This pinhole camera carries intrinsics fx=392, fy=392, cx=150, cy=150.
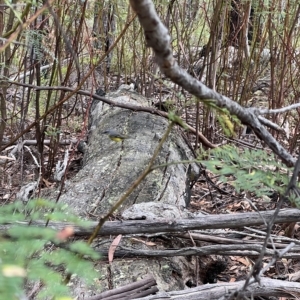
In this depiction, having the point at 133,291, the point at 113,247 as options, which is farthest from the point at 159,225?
the point at 133,291

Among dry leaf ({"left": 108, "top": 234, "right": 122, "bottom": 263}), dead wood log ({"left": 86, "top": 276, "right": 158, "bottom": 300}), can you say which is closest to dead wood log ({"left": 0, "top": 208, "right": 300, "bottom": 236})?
dry leaf ({"left": 108, "top": 234, "right": 122, "bottom": 263})

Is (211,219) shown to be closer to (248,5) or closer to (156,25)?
(156,25)

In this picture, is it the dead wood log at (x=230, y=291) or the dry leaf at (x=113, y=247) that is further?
the dry leaf at (x=113, y=247)

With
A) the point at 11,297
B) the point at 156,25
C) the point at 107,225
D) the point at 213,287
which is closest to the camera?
the point at 11,297

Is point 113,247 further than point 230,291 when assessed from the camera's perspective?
Yes

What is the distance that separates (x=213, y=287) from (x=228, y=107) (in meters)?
0.99

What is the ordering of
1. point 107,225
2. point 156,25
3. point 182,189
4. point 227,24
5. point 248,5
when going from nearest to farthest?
point 156,25 → point 107,225 → point 182,189 → point 248,5 → point 227,24

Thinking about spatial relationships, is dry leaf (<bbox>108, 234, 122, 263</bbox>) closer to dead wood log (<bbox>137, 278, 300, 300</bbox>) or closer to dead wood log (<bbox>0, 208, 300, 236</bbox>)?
dead wood log (<bbox>0, 208, 300, 236</bbox>)

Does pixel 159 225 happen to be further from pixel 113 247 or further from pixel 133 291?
pixel 133 291

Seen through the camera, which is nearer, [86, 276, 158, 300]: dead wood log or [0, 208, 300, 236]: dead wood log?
[86, 276, 158, 300]: dead wood log

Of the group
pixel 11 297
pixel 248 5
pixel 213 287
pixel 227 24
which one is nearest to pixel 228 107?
pixel 11 297

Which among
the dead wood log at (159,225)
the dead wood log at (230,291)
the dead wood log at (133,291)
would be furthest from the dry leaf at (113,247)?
the dead wood log at (230,291)

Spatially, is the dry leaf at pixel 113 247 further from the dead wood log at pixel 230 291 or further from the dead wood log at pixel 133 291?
the dead wood log at pixel 230 291

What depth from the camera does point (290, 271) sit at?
2.36 metres
